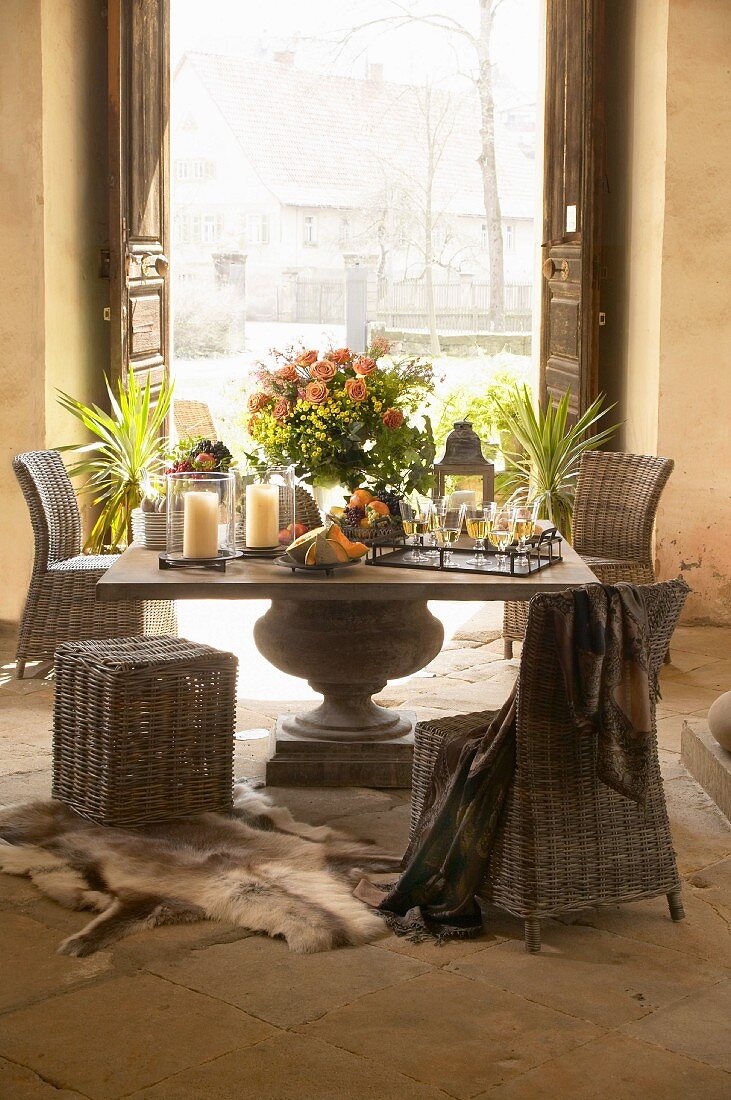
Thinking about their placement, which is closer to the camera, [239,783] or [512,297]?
[239,783]

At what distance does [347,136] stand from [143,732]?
9.77m

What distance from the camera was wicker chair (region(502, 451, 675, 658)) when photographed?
17.7 feet

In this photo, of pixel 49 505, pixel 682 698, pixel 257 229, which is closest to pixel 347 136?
pixel 257 229

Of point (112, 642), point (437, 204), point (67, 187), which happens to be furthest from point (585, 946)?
point (437, 204)

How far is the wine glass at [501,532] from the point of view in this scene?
386 cm

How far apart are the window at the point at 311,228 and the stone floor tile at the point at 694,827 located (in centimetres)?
926

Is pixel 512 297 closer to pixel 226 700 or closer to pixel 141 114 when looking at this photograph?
pixel 141 114

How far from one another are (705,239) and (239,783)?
3.51 meters

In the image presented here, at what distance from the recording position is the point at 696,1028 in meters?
2.57

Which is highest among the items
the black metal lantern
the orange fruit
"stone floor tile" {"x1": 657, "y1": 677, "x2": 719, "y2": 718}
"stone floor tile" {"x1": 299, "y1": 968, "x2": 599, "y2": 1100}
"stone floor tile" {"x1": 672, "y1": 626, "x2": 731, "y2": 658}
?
the black metal lantern

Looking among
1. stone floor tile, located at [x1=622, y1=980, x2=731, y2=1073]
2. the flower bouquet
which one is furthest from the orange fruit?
stone floor tile, located at [x1=622, y1=980, x2=731, y2=1073]

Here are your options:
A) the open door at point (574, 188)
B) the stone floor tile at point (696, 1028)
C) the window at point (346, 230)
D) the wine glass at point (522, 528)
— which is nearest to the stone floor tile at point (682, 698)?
the wine glass at point (522, 528)

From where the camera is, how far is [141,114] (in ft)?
20.5

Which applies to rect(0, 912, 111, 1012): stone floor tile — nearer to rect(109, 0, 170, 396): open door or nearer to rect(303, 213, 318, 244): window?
rect(109, 0, 170, 396): open door
